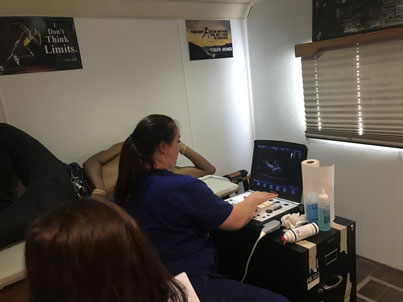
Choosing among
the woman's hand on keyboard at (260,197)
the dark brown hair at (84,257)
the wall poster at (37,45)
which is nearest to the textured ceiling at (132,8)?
the wall poster at (37,45)

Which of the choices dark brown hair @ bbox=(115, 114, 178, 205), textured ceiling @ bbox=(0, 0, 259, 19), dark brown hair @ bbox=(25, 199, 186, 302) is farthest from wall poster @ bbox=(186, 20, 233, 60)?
dark brown hair @ bbox=(25, 199, 186, 302)

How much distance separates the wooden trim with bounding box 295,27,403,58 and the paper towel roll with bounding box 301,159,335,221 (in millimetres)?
1009

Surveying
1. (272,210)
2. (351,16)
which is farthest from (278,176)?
(351,16)

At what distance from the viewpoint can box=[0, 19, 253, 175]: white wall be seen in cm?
209

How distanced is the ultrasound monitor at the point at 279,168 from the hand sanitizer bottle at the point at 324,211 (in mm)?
169

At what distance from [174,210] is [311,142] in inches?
64.9

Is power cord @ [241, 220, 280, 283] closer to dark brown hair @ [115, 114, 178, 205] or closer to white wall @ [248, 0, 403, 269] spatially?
dark brown hair @ [115, 114, 178, 205]

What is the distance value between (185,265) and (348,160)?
1.56 meters

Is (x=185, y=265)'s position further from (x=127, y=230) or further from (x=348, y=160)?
(x=348, y=160)

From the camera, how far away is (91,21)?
2188 millimetres

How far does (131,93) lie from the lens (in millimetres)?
2428

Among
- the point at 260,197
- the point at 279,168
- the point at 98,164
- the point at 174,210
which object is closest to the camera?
the point at 174,210

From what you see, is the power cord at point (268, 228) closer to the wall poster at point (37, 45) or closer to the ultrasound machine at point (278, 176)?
the ultrasound machine at point (278, 176)

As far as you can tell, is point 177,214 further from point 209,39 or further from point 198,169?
point 209,39
